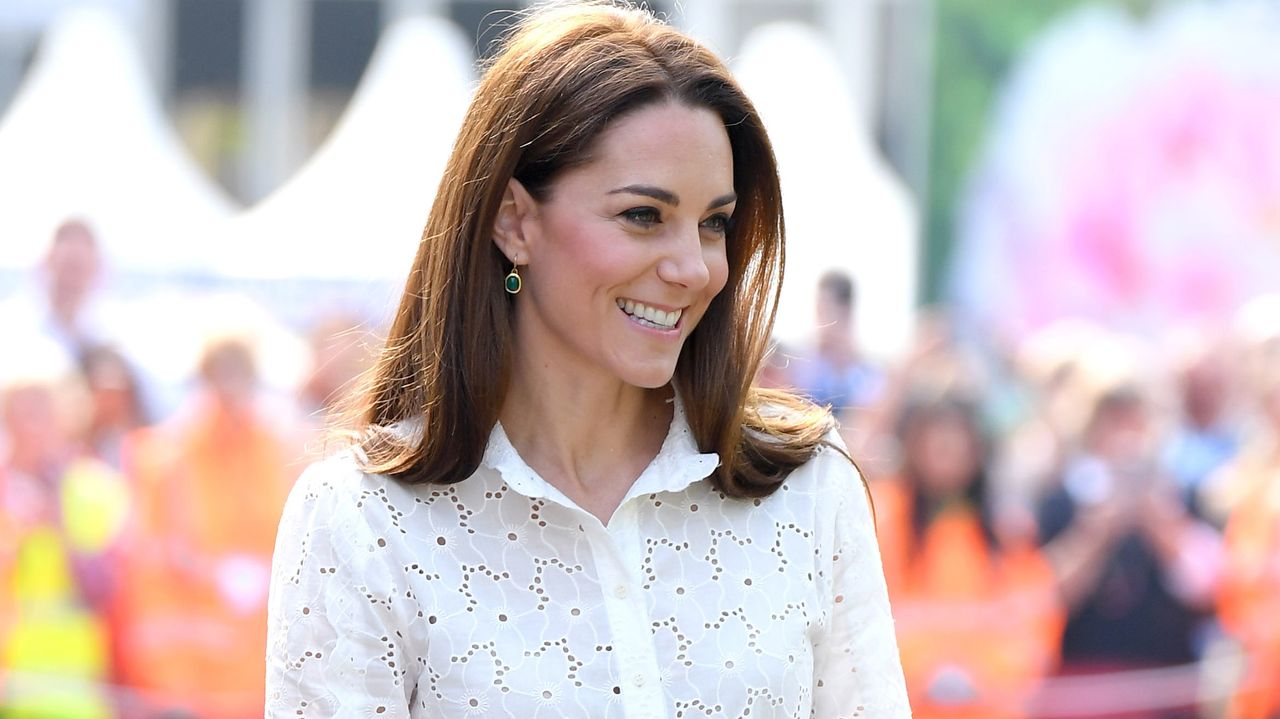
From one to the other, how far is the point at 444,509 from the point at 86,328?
436cm

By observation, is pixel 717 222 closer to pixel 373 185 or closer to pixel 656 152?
pixel 656 152

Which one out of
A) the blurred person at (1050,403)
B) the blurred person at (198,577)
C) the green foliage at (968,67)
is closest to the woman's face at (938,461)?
the blurred person at (1050,403)

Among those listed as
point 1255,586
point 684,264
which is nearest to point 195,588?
point 1255,586

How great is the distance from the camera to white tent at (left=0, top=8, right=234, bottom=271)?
702cm

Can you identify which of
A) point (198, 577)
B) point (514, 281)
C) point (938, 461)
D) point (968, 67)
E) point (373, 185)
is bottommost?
point (198, 577)

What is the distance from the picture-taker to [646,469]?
218 centimetres

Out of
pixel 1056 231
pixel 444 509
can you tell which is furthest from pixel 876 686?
pixel 1056 231

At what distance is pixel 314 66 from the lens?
32.1ft

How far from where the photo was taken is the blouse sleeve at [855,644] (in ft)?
7.18

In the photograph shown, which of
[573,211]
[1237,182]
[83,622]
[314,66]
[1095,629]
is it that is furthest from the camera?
[314,66]

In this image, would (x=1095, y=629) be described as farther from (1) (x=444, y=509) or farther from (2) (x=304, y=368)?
(1) (x=444, y=509)

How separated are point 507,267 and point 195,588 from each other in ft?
12.4

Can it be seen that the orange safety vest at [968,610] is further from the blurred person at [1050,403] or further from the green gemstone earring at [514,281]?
the green gemstone earring at [514,281]

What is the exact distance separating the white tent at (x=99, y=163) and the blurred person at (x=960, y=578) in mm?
3020
